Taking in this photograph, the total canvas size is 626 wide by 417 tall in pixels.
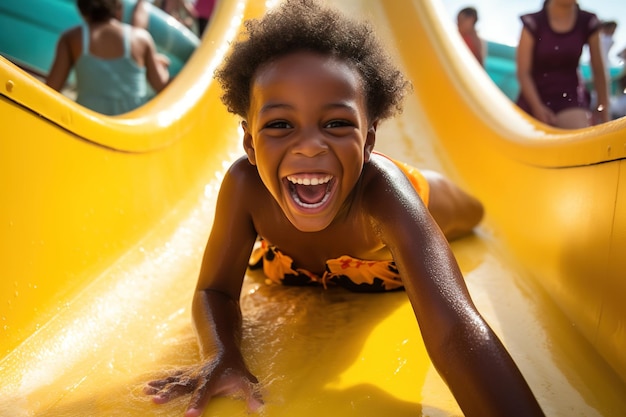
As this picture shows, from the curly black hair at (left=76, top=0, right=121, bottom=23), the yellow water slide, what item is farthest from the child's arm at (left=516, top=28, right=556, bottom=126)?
the curly black hair at (left=76, top=0, right=121, bottom=23)

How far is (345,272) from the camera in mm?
1402

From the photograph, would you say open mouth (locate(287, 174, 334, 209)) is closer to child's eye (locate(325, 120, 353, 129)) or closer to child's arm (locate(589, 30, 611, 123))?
child's eye (locate(325, 120, 353, 129))

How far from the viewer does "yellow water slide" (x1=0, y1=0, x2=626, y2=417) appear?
41.6 inches

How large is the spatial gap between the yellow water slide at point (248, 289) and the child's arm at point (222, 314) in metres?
0.03

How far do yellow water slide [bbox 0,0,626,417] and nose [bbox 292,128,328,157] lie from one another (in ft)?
1.28

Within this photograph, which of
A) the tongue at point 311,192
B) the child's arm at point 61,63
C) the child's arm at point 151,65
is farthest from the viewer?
the child's arm at point 151,65

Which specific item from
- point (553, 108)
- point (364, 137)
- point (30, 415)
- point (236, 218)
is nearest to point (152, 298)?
point (236, 218)

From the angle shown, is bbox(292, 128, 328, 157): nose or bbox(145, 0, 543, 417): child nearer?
bbox(145, 0, 543, 417): child

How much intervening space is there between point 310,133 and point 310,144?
25mm

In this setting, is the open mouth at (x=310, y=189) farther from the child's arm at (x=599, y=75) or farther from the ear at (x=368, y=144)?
the child's arm at (x=599, y=75)

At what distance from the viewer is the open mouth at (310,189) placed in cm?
107

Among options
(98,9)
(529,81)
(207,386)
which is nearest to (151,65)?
(98,9)

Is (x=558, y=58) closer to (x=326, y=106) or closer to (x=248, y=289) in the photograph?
(x=248, y=289)

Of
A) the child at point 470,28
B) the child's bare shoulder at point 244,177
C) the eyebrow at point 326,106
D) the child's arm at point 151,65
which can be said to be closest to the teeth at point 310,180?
the eyebrow at point 326,106
